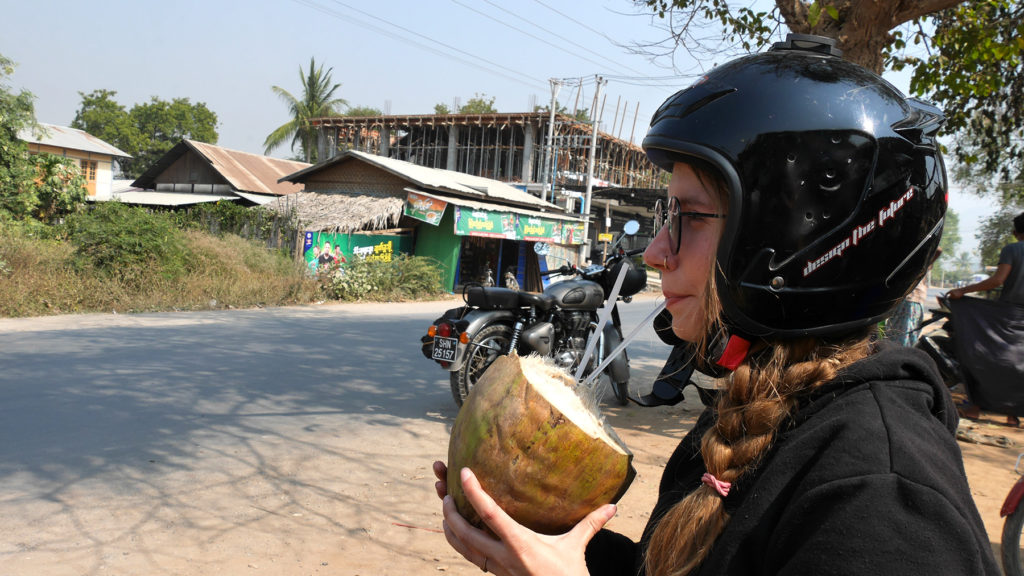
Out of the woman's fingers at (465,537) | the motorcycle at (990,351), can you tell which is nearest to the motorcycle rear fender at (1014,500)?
the motorcycle at (990,351)

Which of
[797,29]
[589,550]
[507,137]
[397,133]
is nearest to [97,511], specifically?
[589,550]

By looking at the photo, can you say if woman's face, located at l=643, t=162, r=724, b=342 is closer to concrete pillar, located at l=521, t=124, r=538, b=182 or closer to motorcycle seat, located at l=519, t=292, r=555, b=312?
motorcycle seat, located at l=519, t=292, r=555, b=312

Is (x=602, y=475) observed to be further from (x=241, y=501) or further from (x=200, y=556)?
(x=241, y=501)

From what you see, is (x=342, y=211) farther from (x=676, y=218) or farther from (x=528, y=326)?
(x=676, y=218)

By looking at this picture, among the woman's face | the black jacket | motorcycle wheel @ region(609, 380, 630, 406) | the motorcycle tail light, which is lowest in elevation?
motorcycle wheel @ region(609, 380, 630, 406)

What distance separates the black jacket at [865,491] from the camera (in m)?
0.77

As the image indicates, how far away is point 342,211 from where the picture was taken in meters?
18.5

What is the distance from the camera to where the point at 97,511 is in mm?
3623

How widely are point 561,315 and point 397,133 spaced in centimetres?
2887

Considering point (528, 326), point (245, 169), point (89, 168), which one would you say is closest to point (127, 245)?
point (528, 326)

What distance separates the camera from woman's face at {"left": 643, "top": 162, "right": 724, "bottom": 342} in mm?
1195

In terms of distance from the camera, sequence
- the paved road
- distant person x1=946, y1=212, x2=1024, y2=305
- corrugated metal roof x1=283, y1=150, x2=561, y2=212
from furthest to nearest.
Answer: corrugated metal roof x1=283, y1=150, x2=561, y2=212
distant person x1=946, y1=212, x2=1024, y2=305
the paved road

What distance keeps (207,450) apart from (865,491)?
458 centimetres

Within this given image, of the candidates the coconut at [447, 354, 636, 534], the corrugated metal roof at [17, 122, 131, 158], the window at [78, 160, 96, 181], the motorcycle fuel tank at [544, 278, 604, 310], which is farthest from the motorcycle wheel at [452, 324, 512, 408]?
the window at [78, 160, 96, 181]
